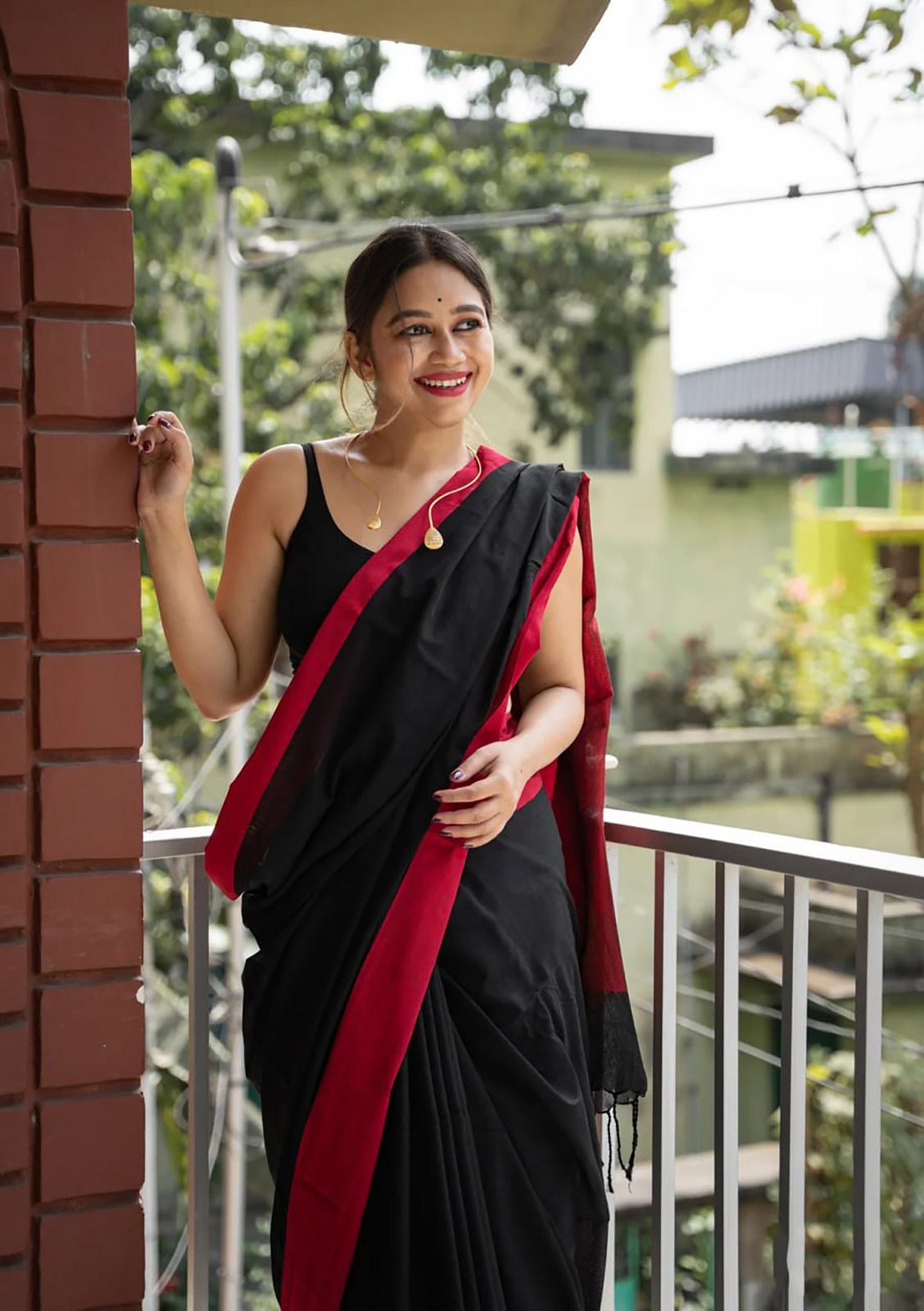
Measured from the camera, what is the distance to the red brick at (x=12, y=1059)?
1.42 metres

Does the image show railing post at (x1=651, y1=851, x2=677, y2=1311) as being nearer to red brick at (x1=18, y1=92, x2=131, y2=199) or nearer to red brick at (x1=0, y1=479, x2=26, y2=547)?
red brick at (x1=0, y1=479, x2=26, y2=547)

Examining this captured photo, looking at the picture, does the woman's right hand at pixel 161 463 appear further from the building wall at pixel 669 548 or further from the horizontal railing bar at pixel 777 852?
the building wall at pixel 669 548

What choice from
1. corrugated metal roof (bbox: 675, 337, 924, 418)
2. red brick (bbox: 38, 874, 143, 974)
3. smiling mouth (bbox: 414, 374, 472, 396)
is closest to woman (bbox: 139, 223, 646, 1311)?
smiling mouth (bbox: 414, 374, 472, 396)

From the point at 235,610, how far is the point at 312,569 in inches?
4.5

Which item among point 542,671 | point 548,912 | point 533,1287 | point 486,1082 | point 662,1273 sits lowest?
point 662,1273

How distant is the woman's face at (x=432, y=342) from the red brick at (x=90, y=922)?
63cm

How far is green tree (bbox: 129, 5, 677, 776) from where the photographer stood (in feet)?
21.6

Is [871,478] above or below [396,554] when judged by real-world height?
above

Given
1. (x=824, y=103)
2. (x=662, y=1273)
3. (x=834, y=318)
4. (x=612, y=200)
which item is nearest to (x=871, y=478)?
(x=834, y=318)

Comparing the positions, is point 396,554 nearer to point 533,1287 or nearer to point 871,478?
point 533,1287

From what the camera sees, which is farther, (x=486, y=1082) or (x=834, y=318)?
(x=834, y=318)

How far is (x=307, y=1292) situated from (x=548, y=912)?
0.47 metres

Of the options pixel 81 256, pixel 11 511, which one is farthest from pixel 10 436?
pixel 81 256

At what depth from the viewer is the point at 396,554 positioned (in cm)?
157
